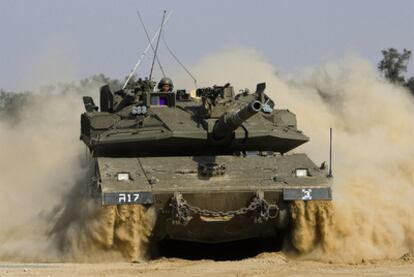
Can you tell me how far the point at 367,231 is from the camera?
18.4m

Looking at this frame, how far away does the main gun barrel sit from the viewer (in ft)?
55.4

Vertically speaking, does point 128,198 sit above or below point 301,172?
below

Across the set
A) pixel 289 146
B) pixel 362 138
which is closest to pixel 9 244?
pixel 289 146

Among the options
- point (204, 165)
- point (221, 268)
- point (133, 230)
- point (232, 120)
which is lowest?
point (221, 268)

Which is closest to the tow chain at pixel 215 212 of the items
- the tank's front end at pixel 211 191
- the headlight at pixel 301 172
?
the tank's front end at pixel 211 191

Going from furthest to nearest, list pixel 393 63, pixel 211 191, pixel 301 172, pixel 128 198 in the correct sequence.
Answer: pixel 393 63 < pixel 301 172 < pixel 211 191 < pixel 128 198

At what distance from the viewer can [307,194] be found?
1741cm

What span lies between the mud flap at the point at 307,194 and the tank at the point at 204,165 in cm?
1

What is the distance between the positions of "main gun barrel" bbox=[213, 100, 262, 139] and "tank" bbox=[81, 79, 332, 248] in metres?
0.02

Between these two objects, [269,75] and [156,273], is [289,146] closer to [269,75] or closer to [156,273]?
[156,273]

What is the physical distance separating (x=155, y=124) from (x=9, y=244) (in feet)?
10.3

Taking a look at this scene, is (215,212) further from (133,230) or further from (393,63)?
(393,63)

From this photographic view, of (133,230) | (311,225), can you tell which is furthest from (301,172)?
(133,230)

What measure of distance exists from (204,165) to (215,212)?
2.58 ft
